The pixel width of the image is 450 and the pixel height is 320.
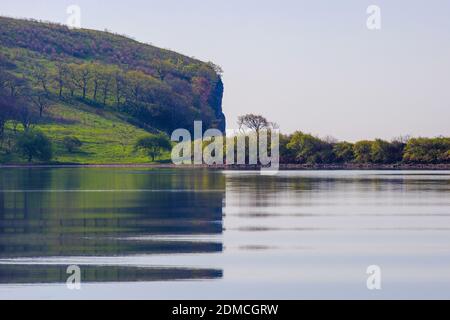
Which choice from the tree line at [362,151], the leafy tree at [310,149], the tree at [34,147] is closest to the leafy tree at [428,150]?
the tree line at [362,151]

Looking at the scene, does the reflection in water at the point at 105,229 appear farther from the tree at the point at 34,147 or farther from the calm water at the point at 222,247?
the tree at the point at 34,147

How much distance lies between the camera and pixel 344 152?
185m

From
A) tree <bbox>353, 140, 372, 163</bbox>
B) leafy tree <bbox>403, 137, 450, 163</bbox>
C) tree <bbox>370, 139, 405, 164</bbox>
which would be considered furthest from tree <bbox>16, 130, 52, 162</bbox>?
leafy tree <bbox>403, 137, 450, 163</bbox>

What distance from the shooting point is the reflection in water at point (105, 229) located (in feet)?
99.7

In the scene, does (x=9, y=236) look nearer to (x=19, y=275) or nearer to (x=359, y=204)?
(x=19, y=275)

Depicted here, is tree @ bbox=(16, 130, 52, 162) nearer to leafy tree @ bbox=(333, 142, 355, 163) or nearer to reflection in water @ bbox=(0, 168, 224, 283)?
leafy tree @ bbox=(333, 142, 355, 163)

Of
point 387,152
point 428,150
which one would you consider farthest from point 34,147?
point 428,150

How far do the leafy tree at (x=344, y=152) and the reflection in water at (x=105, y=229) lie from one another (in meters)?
119

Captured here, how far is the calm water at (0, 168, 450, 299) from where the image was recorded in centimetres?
2803

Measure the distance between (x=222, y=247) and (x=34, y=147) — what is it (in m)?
150

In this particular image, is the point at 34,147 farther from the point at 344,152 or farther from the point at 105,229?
the point at 105,229

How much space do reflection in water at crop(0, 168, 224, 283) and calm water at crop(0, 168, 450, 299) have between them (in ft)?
0.18
